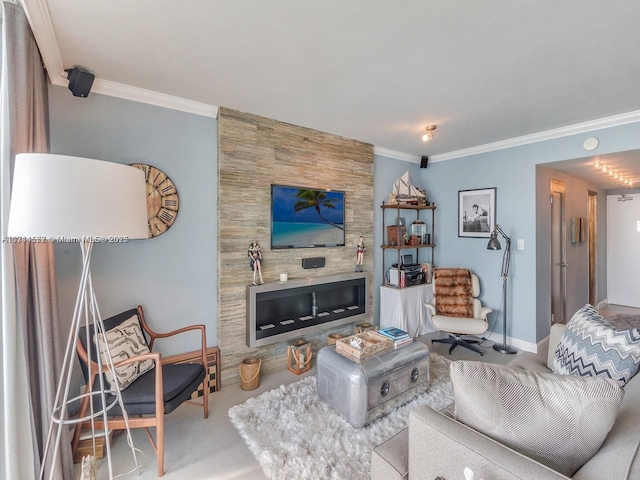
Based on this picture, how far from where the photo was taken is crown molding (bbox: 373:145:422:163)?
3987 mm

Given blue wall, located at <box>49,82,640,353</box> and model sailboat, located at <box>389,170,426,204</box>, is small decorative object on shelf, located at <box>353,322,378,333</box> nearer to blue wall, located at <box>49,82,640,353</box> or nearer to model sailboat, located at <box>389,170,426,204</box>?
blue wall, located at <box>49,82,640,353</box>

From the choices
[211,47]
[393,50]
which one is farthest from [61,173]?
[393,50]

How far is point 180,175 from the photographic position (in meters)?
2.57

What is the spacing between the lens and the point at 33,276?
60.2 inches

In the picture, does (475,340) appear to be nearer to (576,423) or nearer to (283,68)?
(576,423)

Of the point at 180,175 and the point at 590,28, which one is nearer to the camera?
the point at 590,28

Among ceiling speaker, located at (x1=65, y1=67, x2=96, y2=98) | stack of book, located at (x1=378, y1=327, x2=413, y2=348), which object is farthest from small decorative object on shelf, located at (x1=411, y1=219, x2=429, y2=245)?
ceiling speaker, located at (x1=65, y1=67, x2=96, y2=98)

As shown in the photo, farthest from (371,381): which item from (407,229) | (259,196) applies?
(407,229)

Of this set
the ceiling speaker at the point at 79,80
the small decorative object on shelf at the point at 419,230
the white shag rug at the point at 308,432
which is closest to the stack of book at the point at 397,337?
the white shag rug at the point at 308,432

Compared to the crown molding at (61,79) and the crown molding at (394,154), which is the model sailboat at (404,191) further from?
the crown molding at (61,79)

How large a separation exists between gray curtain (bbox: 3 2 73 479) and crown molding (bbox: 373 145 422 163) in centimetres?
332

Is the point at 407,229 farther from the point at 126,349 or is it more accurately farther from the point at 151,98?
the point at 126,349

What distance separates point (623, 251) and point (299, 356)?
6435mm

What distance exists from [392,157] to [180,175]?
287 centimetres
